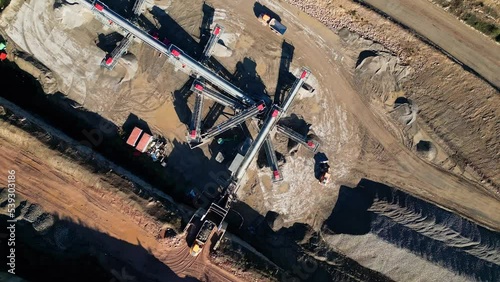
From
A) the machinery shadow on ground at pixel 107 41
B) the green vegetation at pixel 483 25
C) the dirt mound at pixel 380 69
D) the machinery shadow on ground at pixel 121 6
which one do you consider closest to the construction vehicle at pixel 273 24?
the dirt mound at pixel 380 69

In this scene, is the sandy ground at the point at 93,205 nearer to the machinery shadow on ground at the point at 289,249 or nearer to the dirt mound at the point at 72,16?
the machinery shadow on ground at the point at 289,249

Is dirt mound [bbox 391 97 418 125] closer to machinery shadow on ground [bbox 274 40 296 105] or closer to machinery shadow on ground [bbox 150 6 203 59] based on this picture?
machinery shadow on ground [bbox 274 40 296 105]

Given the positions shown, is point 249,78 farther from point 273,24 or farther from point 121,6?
point 121,6

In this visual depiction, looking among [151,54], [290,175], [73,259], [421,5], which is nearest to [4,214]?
[73,259]

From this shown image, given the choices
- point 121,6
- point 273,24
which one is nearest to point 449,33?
point 273,24

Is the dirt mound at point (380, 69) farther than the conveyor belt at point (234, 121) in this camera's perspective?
Yes

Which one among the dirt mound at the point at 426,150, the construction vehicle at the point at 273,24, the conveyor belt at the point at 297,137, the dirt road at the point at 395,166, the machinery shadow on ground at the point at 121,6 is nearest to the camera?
the conveyor belt at the point at 297,137

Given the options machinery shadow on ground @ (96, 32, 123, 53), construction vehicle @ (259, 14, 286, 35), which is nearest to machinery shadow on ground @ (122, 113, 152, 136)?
machinery shadow on ground @ (96, 32, 123, 53)
